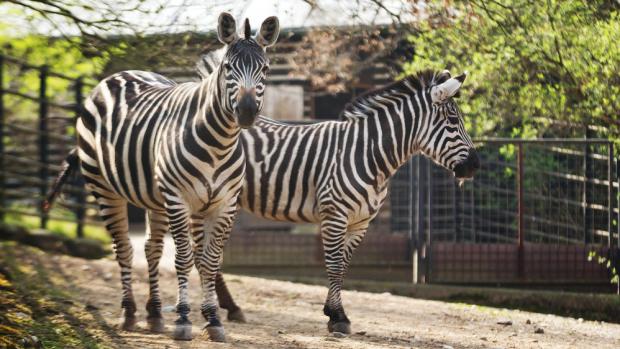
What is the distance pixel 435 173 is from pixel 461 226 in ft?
4.00

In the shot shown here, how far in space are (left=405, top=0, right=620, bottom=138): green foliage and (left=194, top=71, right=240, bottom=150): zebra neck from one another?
2.35 metres

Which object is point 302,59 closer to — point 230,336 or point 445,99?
point 445,99

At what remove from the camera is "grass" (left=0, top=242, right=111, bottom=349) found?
609 centimetres

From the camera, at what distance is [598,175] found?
10523 mm

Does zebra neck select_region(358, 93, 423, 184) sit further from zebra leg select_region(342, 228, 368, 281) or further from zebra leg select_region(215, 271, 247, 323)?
zebra leg select_region(215, 271, 247, 323)

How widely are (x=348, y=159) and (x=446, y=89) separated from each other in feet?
3.10

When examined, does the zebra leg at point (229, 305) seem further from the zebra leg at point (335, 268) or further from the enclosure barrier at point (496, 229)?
the enclosure barrier at point (496, 229)

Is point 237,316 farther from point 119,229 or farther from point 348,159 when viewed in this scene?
point 348,159

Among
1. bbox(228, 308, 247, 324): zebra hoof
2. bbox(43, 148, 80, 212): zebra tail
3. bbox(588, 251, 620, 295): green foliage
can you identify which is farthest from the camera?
bbox(588, 251, 620, 295): green foliage

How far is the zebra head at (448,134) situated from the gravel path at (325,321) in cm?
134

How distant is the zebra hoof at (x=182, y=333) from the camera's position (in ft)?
21.9

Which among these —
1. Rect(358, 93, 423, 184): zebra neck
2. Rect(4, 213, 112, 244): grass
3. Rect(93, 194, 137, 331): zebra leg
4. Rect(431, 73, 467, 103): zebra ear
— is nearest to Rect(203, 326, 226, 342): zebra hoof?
Rect(93, 194, 137, 331): zebra leg

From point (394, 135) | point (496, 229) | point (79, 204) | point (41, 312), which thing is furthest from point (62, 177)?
point (496, 229)

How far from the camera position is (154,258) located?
754 cm
